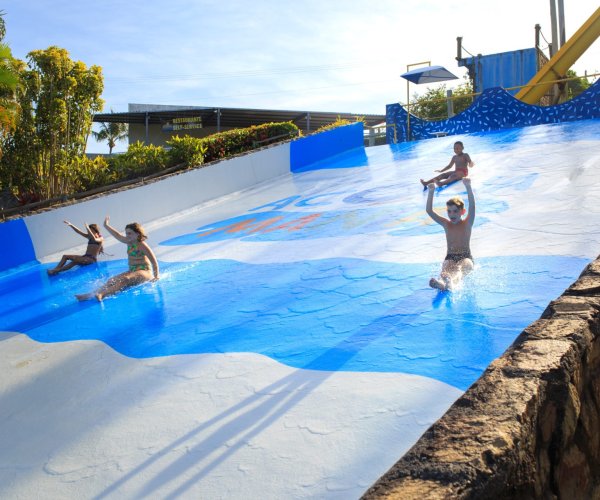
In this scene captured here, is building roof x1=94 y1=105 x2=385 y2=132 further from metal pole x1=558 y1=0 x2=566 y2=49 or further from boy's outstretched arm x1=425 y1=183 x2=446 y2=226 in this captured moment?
boy's outstretched arm x1=425 y1=183 x2=446 y2=226

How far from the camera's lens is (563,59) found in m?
20.5

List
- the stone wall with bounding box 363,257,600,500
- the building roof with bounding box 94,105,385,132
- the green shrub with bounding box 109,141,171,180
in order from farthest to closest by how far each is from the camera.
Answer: the building roof with bounding box 94,105,385,132 → the green shrub with bounding box 109,141,171,180 → the stone wall with bounding box 363,257,600,500

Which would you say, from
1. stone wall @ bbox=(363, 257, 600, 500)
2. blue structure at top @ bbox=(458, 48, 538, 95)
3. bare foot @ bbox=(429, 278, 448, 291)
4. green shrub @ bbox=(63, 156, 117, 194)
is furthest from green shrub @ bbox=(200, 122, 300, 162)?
stone wall @ bbox=(363, 257, 600, 500)

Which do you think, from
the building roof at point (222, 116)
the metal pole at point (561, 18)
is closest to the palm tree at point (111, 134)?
the building roof at point (222, 116)

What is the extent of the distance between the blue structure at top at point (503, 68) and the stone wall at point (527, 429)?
2591 centimetres

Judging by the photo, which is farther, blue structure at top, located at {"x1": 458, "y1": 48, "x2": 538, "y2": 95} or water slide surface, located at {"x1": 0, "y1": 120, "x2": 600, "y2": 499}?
blue structure at top, located at {"x1": 458, "y1": 48, "x2": 538, "y2": 95}

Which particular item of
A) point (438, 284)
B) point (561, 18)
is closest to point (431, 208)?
point (438, 284)

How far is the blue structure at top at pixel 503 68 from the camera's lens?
87.1ft

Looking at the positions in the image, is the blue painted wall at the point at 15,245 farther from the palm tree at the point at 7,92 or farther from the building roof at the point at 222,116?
the building roof at the point at 222,116

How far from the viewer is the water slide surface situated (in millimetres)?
3750

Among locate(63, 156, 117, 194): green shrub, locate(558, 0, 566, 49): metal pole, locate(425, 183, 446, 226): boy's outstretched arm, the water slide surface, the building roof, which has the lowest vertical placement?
the water slide surface

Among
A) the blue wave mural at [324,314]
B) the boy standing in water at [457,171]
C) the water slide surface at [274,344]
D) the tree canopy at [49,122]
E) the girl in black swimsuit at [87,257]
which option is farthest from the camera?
the tree canopy at [49,122]

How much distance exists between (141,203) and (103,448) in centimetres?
1058

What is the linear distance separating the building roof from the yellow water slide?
825 centimetres
